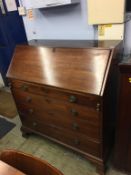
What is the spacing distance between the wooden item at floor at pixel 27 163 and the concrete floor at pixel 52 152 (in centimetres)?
96

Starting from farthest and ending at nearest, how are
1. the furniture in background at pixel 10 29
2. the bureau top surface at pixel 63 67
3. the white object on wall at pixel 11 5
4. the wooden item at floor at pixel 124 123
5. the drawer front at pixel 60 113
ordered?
the furniture in background at pixel 10 29, the white object on wall at pixel 11 5, the drawer front at pixel 60 113, the bureau top surface at pixel 63 67, the wooden item at floor at pixel 124 123

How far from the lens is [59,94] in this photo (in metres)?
1.34

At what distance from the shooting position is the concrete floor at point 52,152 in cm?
154

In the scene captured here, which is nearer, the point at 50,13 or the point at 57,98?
the point at 57,98

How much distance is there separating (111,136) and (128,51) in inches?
33.9

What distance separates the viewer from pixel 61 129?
1566 millimetres

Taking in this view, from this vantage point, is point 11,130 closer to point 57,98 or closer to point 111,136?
point 57,98

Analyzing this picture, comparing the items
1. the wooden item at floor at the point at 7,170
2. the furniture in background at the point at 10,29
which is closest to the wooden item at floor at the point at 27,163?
the wooden item at floor at the point at 7,170

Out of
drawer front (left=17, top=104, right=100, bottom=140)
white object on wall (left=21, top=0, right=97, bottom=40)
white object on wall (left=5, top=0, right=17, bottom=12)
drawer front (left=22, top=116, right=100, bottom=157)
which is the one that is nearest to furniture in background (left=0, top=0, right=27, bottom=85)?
white object on wall (left=5, top=0, right=17, bottom=12)

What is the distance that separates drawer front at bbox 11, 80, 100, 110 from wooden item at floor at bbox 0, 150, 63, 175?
63 cm

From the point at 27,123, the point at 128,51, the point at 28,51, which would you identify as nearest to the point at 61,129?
the point at 27,123

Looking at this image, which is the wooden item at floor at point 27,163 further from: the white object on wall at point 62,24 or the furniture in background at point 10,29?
the furniture in background at point 10,29

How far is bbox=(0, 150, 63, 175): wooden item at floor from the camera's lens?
63cm

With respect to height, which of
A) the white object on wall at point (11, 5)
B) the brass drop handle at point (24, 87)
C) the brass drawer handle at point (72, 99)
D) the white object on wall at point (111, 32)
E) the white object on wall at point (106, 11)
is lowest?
the brass drop handle at point (24, 87)
